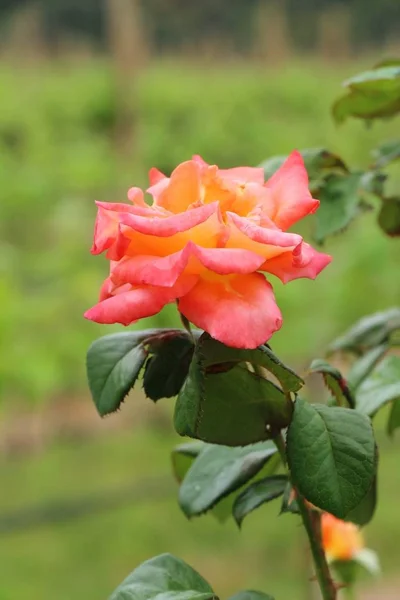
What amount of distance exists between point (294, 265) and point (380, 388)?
91mm

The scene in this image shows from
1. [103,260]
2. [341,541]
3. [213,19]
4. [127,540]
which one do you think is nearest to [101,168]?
[103,260]

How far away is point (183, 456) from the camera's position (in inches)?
11.5

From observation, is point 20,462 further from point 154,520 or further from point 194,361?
point 194,361

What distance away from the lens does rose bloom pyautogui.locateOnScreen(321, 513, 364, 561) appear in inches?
15.2

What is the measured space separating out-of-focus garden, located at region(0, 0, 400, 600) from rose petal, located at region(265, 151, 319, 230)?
0.60 metres

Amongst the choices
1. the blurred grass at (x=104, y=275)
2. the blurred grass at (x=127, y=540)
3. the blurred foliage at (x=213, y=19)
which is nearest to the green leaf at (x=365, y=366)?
the blurred grass at (x=104, y=275)

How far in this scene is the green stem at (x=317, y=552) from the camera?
0.70 ft

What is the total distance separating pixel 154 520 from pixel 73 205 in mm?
689

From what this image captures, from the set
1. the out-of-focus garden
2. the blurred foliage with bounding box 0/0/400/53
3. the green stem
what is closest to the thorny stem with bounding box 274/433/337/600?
the green stem

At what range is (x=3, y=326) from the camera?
4.41 ft

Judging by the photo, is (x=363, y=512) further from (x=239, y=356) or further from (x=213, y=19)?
(x=213, y=19)

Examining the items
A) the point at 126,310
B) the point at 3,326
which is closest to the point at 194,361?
the point at 126,310

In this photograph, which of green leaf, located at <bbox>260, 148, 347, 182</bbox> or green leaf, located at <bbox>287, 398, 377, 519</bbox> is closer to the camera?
green leaf, located at <bbox>287, 398, 377, 519</bbox>

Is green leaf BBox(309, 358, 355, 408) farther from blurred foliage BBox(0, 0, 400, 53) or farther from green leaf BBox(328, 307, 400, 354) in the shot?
blurred foliage BBox(0, 0, 400, 53)
